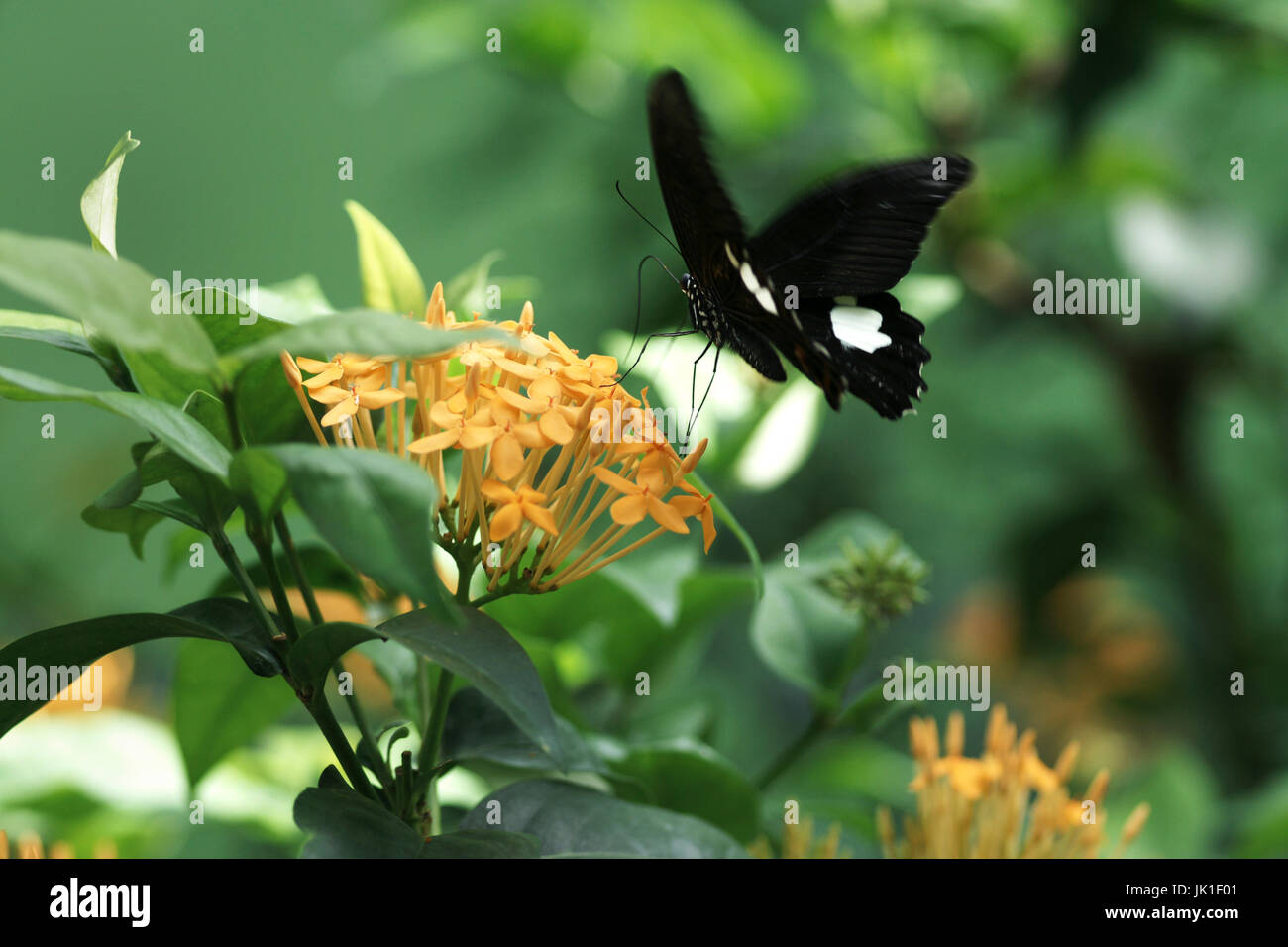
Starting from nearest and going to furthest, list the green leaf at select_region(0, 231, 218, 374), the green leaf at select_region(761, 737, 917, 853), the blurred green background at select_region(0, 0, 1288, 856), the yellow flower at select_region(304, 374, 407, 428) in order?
the green leaf at select_region(0, 231, 218, 374), the yellow flower at select_region(304, 374, 407, 428), the green leaf at select_region(761, 737, 917, 853), the blurred green background at select_region(0, 0, 1288, 856)

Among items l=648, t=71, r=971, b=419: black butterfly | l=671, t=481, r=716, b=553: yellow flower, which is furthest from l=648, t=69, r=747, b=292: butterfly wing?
l=671, t=481, r=716, b=553: yellow flower

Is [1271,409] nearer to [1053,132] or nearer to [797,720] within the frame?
[1053,132]

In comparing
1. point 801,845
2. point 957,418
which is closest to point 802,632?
point 801,845

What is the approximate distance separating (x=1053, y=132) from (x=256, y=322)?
1.00 metres

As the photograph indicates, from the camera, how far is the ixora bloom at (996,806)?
0.49 meters

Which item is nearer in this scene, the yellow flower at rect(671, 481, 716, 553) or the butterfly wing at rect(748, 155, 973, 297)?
the yellow flower at rect(671, 481, 716, 553)

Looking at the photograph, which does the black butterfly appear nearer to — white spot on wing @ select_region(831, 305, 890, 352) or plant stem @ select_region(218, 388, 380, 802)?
white spot on wing @ select_region(831, 305, 890, 352)

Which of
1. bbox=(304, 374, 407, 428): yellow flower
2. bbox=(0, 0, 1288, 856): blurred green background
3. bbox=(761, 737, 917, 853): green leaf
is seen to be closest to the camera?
bbox=(304, 374, 407, 428): yellow flower

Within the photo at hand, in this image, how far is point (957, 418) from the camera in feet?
5.61

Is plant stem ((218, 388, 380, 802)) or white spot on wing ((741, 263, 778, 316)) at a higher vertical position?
white spot on wing ((741, 263, 778, 316))

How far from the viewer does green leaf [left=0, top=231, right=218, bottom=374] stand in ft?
0.83

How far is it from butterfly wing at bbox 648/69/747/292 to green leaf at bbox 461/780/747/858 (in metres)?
0.22

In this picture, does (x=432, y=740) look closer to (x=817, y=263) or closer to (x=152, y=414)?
(x=152, y=414)

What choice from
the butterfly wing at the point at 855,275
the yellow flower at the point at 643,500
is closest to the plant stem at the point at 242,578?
the yellow flower at the point at 643,500
